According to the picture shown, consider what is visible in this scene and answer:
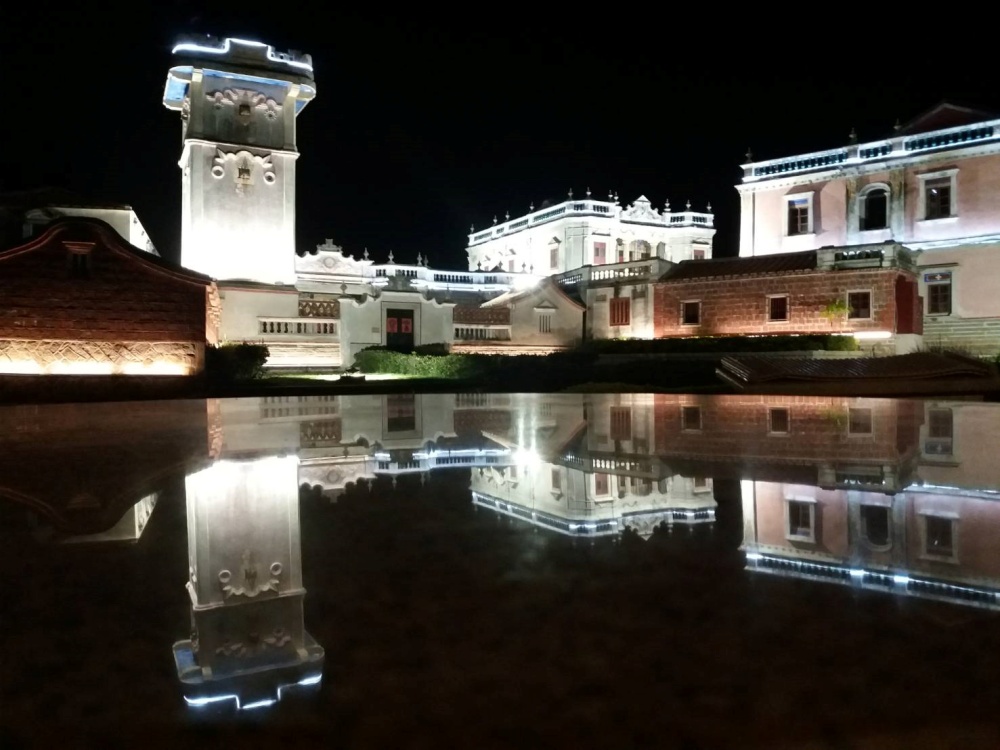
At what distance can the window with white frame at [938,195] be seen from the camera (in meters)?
26.3

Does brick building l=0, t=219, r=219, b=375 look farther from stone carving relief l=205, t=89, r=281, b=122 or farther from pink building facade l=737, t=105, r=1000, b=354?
pink building facade l=737, t=105, r=1000, b=354

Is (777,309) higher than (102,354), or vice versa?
(777,309)

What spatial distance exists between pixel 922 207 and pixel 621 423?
82.7ft

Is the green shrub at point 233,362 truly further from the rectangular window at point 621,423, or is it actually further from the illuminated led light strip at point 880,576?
the illuminated led light strip at point 880,576

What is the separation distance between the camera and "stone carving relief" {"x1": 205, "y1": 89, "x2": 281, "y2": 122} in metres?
22.3

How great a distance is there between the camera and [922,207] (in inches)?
1064

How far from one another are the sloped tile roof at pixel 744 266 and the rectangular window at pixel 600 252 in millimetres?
12452

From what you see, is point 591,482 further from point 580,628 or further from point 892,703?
point 892,703

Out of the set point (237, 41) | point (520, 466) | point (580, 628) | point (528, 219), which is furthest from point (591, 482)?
point (528, 219)

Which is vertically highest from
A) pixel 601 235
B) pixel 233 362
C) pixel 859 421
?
pixel 601 235

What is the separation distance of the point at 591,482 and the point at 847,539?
1.58 m

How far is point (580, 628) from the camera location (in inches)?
78.6

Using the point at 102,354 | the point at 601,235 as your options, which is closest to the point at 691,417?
the point at 102,354

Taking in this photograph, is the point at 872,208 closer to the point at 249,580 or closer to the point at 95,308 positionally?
the point at 95,308
